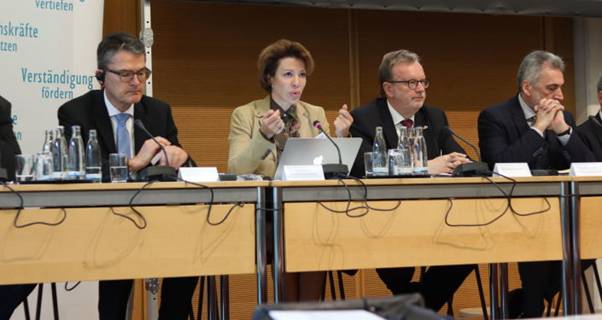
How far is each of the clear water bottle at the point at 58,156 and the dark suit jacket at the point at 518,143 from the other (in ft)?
6.18

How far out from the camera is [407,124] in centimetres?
374

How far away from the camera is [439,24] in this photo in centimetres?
521

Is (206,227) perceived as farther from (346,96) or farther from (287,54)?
(346,96)

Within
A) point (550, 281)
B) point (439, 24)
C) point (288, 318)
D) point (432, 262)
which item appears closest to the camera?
point (288, 318)

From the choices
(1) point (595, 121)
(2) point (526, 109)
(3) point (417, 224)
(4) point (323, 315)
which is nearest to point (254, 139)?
(3) point (417, 224)

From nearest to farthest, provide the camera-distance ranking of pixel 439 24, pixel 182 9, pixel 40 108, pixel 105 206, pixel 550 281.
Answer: pixel 105 206, pixel 550 281, pixel 40 108, pixel 182 9, pixel 439 24

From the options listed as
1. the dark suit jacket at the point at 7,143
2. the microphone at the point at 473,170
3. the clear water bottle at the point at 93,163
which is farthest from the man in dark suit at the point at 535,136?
the dark suit jacket at the point at 7,143

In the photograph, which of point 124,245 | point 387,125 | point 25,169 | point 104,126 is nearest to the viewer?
point 124,245

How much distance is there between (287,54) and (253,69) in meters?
1.20

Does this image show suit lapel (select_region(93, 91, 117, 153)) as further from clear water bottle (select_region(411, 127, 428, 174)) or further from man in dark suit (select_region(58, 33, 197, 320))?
clear water bottle (select_region(411, 127, 428, 174))

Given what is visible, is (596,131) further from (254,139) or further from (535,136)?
(254,139)

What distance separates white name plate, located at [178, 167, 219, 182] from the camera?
2.66 meters

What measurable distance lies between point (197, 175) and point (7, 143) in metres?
0.96

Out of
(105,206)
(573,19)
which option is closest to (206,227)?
(105,206)
